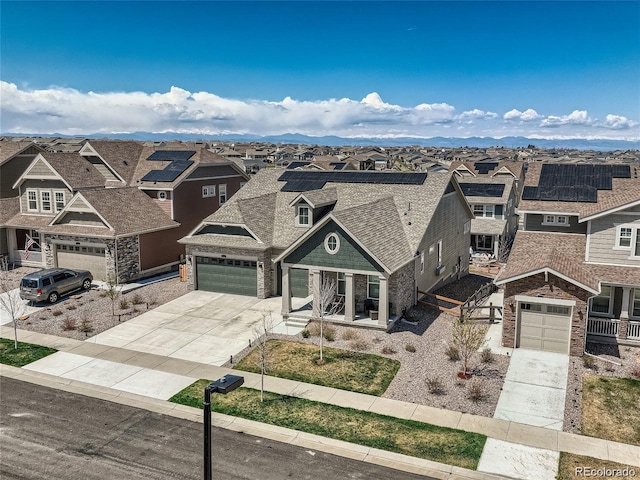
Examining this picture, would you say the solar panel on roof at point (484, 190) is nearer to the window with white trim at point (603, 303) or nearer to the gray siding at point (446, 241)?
the gray siding at point (446, 241)

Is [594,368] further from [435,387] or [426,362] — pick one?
[435,387]

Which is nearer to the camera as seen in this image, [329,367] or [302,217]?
[329,367]

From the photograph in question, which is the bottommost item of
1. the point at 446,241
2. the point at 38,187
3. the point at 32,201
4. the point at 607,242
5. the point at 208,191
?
the point at 446,241

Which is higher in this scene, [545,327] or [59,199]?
[59,199]

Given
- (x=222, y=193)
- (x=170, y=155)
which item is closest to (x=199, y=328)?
(x=222, y=193)

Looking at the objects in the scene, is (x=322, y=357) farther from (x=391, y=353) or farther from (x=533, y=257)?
(x=533, y=257)

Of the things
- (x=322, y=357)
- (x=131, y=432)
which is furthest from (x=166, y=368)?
(x=322, y=357)

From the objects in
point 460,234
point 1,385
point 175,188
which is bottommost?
point 1,385
